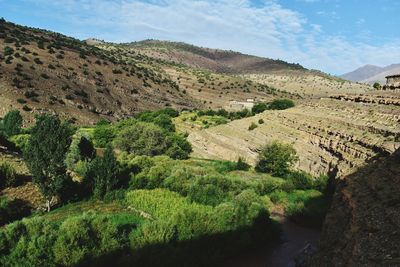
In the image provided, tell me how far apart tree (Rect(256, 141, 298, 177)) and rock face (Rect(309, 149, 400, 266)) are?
24707mm

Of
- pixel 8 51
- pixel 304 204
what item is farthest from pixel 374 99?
pixel 8 51

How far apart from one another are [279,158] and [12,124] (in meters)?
38.0

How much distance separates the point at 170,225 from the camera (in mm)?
25984

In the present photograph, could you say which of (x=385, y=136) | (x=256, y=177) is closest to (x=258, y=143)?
(x=256, y=177)

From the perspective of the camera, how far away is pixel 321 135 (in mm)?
49875

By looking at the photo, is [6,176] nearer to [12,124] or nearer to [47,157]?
[47,157]

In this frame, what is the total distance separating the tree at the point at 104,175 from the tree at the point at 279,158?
2017 centimetres

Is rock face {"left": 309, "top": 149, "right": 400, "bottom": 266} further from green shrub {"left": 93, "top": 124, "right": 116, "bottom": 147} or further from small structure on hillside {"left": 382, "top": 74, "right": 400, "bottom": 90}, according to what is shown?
green shrub {"left": 93, "top": 124, "right": 116, "bottom": 147}

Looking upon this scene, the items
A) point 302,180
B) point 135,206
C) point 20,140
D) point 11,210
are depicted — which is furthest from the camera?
point 20,140

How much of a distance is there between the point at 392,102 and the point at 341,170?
382 inches

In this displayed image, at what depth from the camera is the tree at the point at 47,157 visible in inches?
1371

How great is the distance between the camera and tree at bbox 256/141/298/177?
5128 cm

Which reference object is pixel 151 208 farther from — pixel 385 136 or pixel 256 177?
pixel 385 136

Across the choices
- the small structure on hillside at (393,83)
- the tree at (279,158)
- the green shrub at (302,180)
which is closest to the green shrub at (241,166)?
the tree at (279,158)
